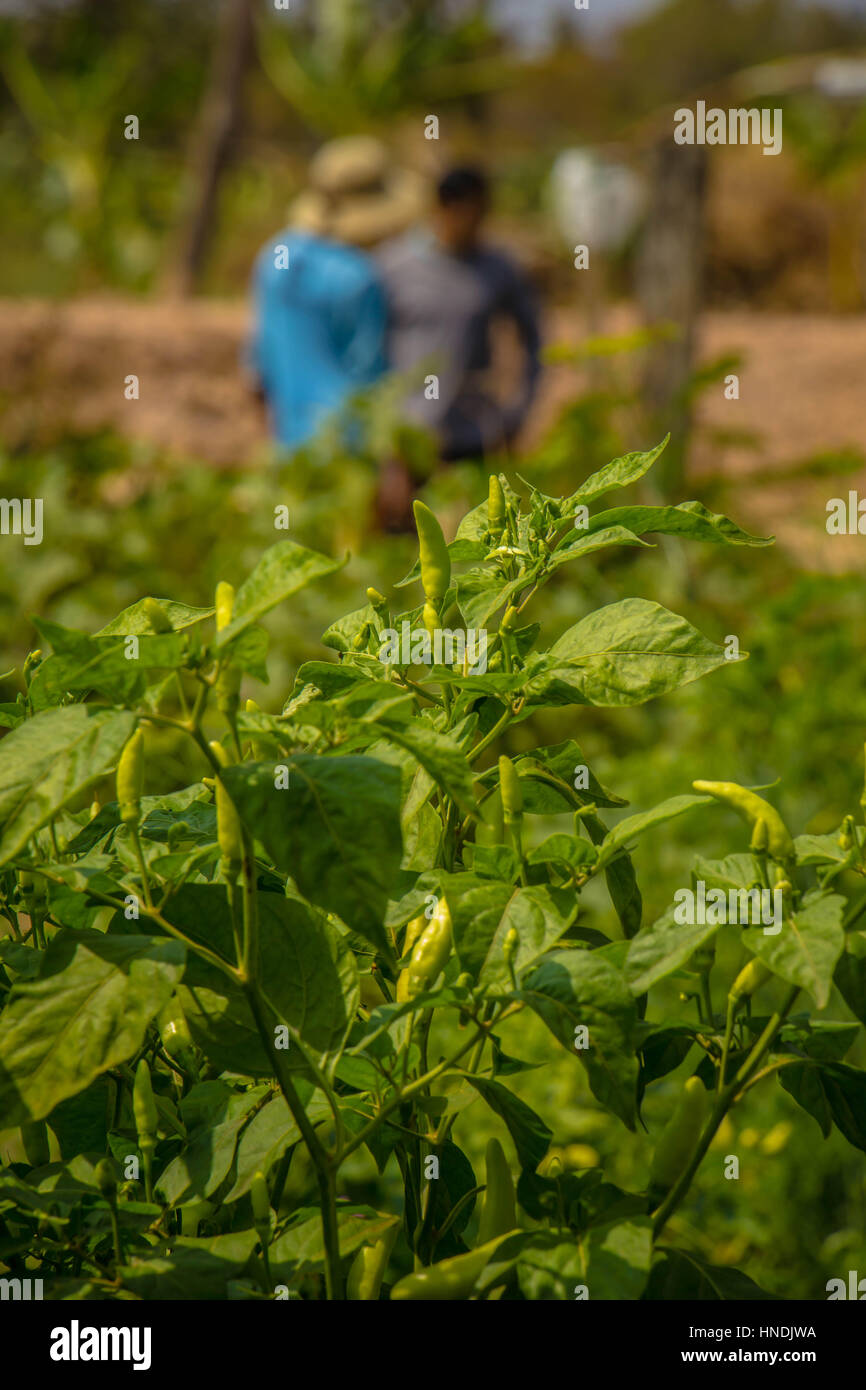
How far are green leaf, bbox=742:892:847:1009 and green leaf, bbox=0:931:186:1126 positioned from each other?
0.25 meters

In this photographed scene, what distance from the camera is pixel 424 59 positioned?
13.9 metres

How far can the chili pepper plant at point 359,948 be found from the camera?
0.59 metres

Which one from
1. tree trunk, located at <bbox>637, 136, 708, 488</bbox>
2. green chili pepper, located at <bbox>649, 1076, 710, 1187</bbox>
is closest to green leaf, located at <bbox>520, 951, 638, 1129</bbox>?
green chili pepper, located at <bbox>649, 1076, 710, 1187</bbox>

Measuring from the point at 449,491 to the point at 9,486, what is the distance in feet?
4.16

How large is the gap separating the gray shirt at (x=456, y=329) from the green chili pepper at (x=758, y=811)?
4.15m

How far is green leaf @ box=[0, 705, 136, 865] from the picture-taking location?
555 millimetres

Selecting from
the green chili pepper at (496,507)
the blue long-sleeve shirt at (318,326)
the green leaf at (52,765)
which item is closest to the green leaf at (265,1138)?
the green leaf at (52,765)

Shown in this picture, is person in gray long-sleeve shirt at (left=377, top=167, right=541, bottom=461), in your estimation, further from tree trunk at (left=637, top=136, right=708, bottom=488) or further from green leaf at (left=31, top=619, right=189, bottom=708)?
green leaf at (left=31, top=619, right=189, bottom=708)

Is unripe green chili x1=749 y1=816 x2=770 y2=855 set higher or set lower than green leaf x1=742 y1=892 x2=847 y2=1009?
higher

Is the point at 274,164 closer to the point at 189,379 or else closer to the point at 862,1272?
the point at 189,379

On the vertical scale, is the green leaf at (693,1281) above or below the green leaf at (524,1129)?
below

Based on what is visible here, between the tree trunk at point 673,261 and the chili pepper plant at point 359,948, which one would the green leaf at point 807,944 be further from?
the tree trunk at point 673,261

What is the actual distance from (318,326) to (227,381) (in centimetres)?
460

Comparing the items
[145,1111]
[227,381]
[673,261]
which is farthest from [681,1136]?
[227,381]
